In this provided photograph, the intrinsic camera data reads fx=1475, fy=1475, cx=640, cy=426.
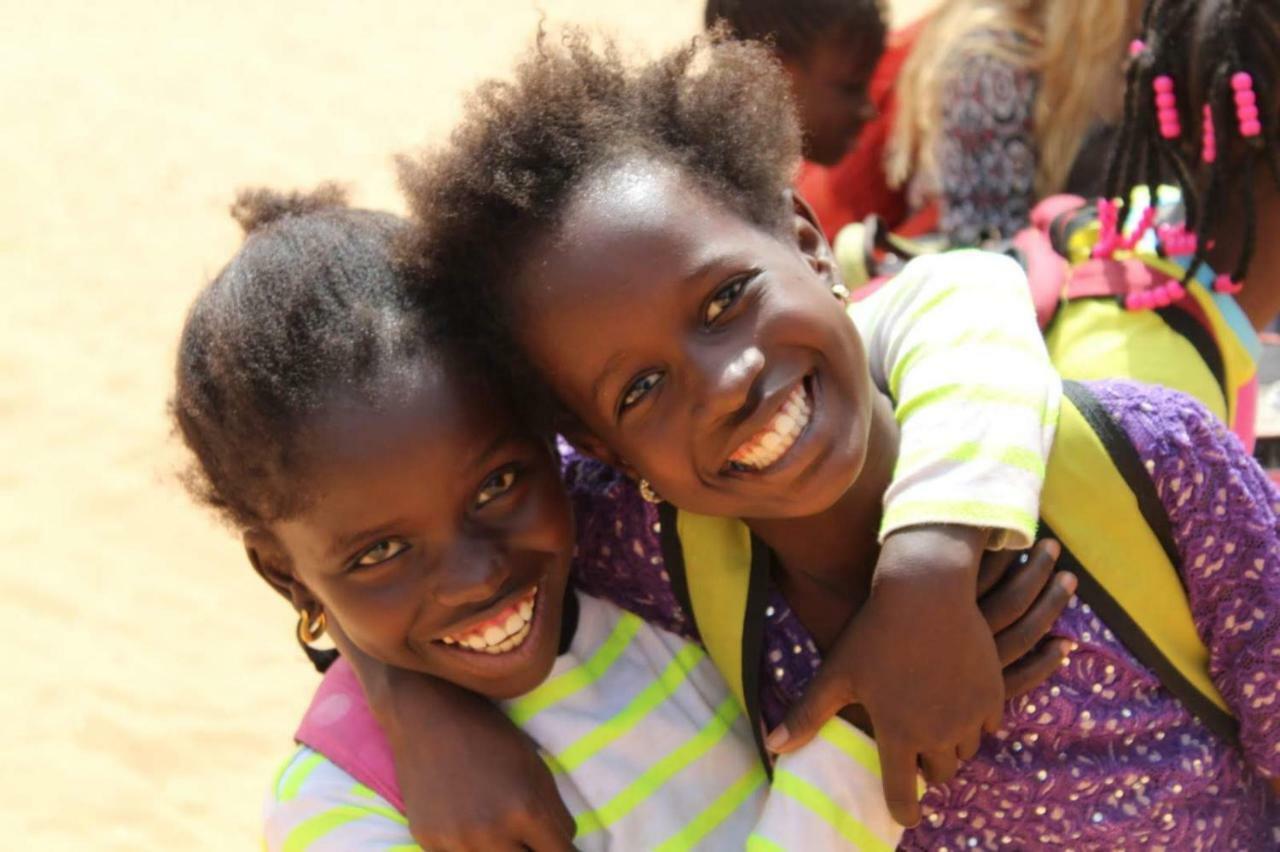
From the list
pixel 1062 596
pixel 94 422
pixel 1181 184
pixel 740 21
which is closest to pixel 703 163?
pixel 1062 596

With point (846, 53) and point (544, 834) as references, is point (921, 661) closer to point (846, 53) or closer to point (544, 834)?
point (544, 834)

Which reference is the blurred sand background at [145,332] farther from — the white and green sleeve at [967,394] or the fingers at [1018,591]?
the fingers at [1018,591]

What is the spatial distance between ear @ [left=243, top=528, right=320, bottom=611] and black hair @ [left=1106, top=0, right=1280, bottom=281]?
4.71 ft

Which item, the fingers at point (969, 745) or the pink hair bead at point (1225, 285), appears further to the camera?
the pink hair bead at point (1225, 285)

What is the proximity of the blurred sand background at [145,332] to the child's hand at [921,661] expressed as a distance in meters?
0.81

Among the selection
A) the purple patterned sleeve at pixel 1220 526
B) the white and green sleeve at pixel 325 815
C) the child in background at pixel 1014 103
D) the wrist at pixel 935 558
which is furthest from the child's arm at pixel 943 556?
the child in background at pixel 1014 103

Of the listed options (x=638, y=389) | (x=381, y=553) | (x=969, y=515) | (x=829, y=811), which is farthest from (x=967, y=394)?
(x=381, y=553)

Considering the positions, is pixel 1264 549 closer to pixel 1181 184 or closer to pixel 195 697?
pixel 1181 184

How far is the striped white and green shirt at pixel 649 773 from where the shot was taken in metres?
1.70

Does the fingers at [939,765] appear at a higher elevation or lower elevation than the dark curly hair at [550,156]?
lower

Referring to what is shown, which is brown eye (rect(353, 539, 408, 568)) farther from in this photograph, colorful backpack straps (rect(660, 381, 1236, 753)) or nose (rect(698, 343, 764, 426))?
colorful backpack straps (rect(660, 381, 1236, 753))

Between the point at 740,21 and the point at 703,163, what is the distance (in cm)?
200

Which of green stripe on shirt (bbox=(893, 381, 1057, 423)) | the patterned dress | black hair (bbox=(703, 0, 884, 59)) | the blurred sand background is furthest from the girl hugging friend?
black hair (bbox=(703, 0, 884, 59))

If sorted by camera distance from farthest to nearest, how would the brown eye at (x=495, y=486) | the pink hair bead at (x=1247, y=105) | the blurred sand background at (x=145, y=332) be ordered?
the blurred sand background at (x=145, y=332)
the pink hair bead at (x=1247, y=105)
the brown eye at (x=495, y=486)
